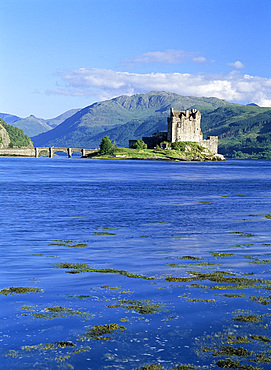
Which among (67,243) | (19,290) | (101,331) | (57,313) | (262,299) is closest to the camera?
(101,331)

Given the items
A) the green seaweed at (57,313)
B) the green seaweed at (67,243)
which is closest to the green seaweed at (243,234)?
the green seaweed at (67,243)

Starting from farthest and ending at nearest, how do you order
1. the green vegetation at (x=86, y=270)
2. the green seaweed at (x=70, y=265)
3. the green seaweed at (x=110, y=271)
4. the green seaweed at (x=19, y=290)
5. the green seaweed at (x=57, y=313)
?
the green seaweed at (x=70, y=265) < the green vegetation at (x=86, y=270) < the green seaweed at (x=110, y=271) < the green seaweed at (x=19, y=290) < the green seaweed at (x=57, y=313)

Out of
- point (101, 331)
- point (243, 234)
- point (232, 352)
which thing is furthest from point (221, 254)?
point (232, 352)

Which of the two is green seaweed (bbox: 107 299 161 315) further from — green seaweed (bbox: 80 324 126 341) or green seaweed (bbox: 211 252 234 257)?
green seaweed (bbox: 211 252 234 257)

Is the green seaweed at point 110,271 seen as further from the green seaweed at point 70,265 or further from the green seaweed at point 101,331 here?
the green seaweed at point 101,331

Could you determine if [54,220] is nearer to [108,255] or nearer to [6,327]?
[108,255]

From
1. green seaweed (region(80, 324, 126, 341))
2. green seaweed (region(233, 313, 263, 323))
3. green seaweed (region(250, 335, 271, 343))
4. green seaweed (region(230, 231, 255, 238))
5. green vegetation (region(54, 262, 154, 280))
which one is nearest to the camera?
green seaweed (region(250, 335, 271, 343))

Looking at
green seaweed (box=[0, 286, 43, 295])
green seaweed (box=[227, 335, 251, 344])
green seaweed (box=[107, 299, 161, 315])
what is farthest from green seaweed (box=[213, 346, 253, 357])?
green seaweed (box=[0, 286, 43, 295])

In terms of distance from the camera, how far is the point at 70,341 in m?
15.2

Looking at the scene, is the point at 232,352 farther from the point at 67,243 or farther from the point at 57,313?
the point at 67,243

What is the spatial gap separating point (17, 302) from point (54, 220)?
2881 centimetres

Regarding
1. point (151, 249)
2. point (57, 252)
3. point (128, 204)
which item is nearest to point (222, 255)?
point (151, 249)

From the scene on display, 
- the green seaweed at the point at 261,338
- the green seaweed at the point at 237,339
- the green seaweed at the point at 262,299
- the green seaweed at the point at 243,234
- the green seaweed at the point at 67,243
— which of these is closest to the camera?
the green seaweed at the point at 237,339

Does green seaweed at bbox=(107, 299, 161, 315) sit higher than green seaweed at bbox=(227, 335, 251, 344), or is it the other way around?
green seaweed at bbox=(107, 299, 161, 315)
